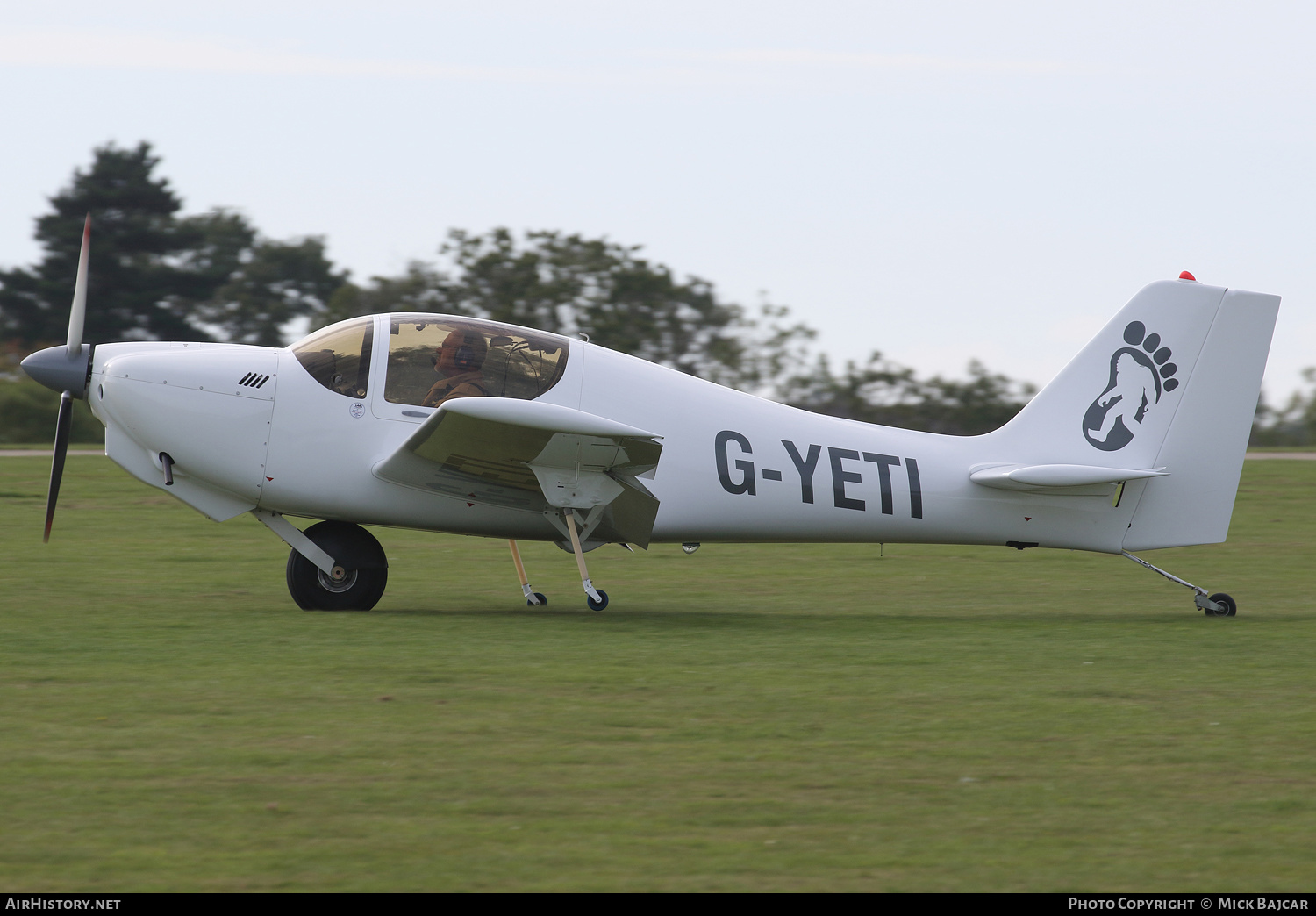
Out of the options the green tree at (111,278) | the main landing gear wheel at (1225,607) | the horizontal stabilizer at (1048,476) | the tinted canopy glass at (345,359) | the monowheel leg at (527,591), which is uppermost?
the green tree at (111,278)

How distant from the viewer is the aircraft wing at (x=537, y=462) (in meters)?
8.15

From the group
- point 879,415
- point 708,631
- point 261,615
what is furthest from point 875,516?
point 879,415

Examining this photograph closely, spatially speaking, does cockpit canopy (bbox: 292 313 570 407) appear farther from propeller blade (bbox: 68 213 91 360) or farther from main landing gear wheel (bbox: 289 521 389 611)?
propeller blade (bbox: 68 213 91 360)

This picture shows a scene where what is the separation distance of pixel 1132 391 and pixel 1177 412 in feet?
1.32

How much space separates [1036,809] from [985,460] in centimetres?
562

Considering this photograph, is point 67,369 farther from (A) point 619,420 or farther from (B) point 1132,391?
(B) point 1132,391

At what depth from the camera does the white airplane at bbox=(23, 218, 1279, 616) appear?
898 cm

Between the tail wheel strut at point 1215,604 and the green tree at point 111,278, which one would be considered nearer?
the tail wheel strut at point 1215,604

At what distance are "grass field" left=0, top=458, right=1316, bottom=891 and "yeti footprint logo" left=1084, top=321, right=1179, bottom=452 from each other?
147 centimetres

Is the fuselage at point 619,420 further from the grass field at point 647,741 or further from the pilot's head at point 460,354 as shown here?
the grass field at point 647,741

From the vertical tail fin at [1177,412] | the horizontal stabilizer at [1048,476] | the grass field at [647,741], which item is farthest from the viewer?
the vertical tail fin at [1177,412]

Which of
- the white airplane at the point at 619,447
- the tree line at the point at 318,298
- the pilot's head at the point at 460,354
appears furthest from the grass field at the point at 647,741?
the tree line at the point at 318,298

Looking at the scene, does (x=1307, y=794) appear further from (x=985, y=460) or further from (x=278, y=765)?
(x=985, y=460)

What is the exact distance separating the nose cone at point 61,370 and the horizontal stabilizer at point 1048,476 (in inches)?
270
